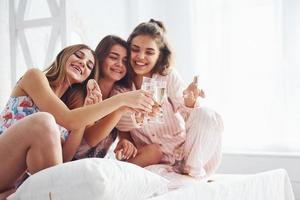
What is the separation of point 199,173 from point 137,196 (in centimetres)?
49

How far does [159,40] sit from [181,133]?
0.39 m

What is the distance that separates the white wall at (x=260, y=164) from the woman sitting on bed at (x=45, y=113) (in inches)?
57.6

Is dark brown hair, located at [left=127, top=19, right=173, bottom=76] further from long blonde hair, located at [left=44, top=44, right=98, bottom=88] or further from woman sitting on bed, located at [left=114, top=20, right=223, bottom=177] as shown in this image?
long blonde hair, located at [left=44, top=44, right=98, bottom=88]

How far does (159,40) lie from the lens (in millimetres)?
1673

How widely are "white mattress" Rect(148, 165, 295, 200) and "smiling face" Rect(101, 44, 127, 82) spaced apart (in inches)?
15.5

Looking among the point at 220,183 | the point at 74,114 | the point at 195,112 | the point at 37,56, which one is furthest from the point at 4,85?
the point at 220,183

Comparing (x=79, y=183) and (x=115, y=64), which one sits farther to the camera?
(x=115, y=64)

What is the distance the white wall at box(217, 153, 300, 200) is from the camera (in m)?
2.48

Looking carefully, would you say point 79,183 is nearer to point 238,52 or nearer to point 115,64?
point 115,64

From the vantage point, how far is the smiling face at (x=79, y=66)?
1485 mm

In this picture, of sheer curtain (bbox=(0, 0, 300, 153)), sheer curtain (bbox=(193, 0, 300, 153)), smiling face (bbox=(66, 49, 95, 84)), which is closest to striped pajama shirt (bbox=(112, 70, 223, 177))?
smiling face (bbox=(66, 49, 95, 84))

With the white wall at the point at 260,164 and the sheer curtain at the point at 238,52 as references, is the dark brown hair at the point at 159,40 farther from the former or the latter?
the white wall at the point at 260,164

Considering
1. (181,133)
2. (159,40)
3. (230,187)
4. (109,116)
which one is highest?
(159,40)

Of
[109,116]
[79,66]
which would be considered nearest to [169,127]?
[109,116]
